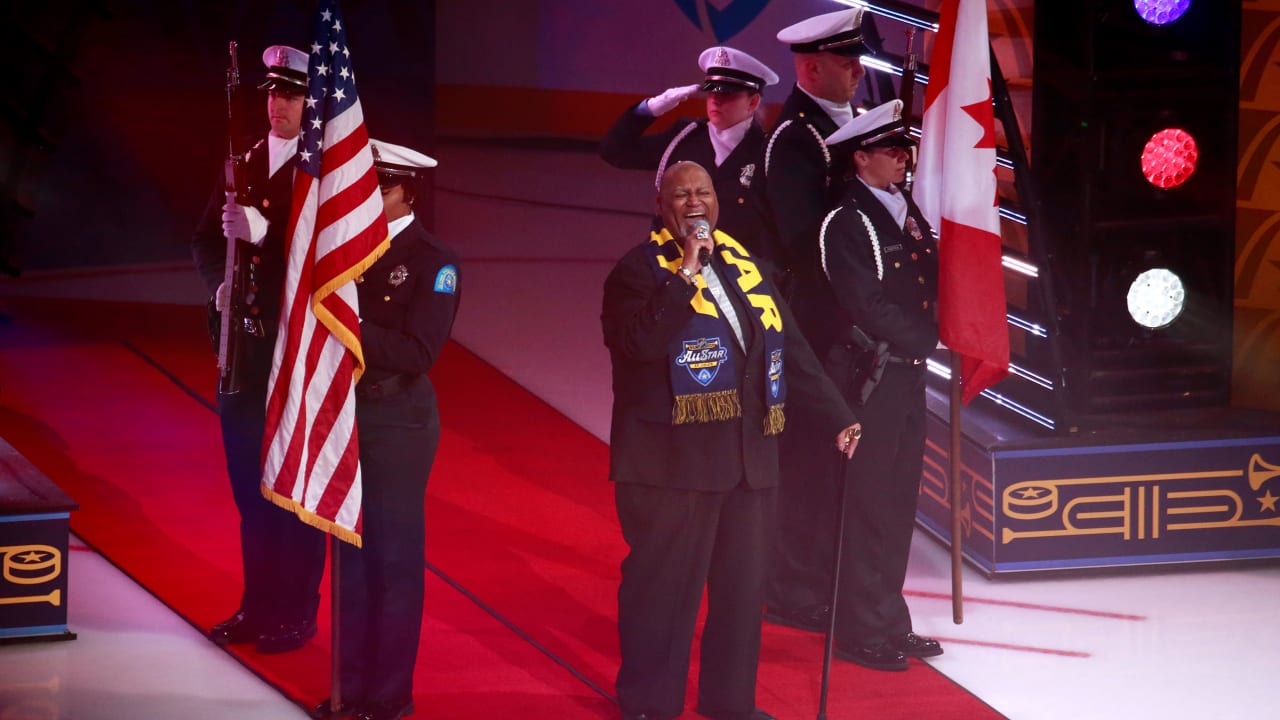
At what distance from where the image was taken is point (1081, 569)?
6363mm

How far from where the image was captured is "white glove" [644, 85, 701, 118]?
5855mm

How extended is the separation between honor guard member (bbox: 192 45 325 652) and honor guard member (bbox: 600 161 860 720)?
1126mm

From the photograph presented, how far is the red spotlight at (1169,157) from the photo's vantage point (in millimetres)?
6270

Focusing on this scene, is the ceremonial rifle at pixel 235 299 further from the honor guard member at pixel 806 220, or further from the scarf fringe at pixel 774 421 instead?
the honor guard member at pixel 806 220

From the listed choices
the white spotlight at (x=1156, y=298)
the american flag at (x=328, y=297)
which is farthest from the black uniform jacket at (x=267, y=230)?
the white spotlight at (x=1156, y=298)

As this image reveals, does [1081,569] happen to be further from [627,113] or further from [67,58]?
[67,58]

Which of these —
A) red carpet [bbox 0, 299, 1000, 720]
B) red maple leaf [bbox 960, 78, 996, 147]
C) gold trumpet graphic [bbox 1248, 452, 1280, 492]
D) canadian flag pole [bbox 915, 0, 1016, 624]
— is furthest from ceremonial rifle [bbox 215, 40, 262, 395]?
gold trumpet graphic [bbox 1248, 452, 1280, 492]

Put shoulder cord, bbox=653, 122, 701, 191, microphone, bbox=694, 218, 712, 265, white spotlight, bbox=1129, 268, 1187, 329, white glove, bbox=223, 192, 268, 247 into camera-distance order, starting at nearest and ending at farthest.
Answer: microphone, bbox=694, 218, 712, 265, white glove, bbox=223, 192, 268, 247, shoulder cord, bbox=653, 122, 701, 191, white spotlight, bbox=1129, 268, 1187, 329

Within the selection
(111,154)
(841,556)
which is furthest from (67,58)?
(841,556)

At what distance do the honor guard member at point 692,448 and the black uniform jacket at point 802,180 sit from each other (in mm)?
938

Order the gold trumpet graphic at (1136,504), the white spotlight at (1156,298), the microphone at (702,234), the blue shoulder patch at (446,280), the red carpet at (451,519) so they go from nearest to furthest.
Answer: the microphone at (702,234), the blue shoulder patch at (446,280), the red carpet at (451,519), the gold trumpet graphic at (1136,504), the white spotlight at (1156,298)

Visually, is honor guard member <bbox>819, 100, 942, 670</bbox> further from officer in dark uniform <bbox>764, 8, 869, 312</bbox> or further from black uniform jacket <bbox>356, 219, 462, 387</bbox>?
black uniform jacket <bbox>356, 219, 462, 387</bbox>

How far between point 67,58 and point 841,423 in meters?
7.01

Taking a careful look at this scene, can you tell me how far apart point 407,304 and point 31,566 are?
1.60 m
